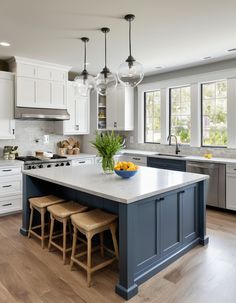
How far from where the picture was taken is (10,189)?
434 cm

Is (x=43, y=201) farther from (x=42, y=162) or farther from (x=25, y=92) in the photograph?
(x=25, y=92)

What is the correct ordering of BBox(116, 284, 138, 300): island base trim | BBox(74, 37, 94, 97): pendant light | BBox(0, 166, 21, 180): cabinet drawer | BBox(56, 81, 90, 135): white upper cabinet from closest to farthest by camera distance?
BBox(116, 284, 138, 300): island base trim < BBox(74, 37, 94, 97): pendant light < BBox(0, 166, 21, 180): cabinet drawer < BBox(56, 81, 90, 135): white upper cabinet

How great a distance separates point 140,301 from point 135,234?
531 mm

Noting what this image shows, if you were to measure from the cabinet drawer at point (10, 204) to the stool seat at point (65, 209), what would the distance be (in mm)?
1730

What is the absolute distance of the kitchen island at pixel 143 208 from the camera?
2.21m

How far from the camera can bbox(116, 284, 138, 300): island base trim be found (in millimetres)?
2170

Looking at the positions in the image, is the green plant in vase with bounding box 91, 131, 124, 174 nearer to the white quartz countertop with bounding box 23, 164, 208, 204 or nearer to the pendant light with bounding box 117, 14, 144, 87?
the white quartz countertop with bounding box 23, 164, 208, 204

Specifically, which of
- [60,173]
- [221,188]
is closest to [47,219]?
[60,173]

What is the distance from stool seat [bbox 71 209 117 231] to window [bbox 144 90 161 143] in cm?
373

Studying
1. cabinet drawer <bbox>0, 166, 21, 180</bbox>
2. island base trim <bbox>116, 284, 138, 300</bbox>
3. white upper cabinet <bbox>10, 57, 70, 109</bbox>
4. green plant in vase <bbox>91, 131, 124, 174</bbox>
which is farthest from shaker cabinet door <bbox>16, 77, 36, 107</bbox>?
island base trim <bbox>116, 284, 138, 300</bbox>

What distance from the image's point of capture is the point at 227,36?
141 inches

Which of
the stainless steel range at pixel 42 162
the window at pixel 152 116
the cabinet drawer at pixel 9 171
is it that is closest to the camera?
the cabinet drawer at pixel 9 171

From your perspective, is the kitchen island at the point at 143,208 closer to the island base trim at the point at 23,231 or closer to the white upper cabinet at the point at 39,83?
the island base trim at the point at 23,231

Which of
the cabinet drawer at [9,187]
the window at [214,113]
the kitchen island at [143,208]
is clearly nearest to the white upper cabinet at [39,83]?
the cabinet drawer at [9,187]
